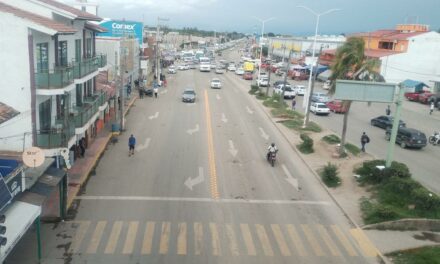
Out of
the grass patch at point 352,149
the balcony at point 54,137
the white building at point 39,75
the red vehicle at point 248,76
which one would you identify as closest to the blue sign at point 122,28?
the red vehicle at point 248,76

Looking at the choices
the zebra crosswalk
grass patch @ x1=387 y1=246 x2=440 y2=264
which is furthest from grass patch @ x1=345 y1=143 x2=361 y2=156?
grass patch @ x1=387 y1=246 x2=440 y2=264

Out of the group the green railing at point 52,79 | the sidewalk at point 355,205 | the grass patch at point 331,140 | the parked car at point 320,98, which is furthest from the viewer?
the parked car at point 320,98

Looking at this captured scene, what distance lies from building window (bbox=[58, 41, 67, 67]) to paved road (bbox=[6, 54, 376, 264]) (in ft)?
21.2

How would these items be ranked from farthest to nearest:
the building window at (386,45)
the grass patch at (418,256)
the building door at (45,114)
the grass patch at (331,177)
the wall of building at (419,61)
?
the building window at (386,45) < the wall of building at (419,61) < the grass patch at (331,177) < the building door at (45,114) < the grass patch at (418,256)

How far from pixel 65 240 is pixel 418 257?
44.2ft

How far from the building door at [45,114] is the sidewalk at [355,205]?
15.2 m

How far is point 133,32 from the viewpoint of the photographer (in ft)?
256

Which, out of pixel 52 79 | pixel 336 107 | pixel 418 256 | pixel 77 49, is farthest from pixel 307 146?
pixel 336 107

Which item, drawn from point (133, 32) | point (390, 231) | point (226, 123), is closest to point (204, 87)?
point (133, 32)

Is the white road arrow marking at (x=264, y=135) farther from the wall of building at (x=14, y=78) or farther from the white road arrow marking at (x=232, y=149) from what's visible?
the wall of building at (x=14, y=78)

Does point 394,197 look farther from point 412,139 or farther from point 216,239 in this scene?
point 412,139

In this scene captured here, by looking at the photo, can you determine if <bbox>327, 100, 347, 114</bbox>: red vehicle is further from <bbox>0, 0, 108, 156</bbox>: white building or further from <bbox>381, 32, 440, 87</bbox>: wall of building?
<bbox>0, 0, 108, 156</bbox>: white building

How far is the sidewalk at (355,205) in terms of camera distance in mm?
18422

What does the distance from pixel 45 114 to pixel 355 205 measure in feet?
53.4
